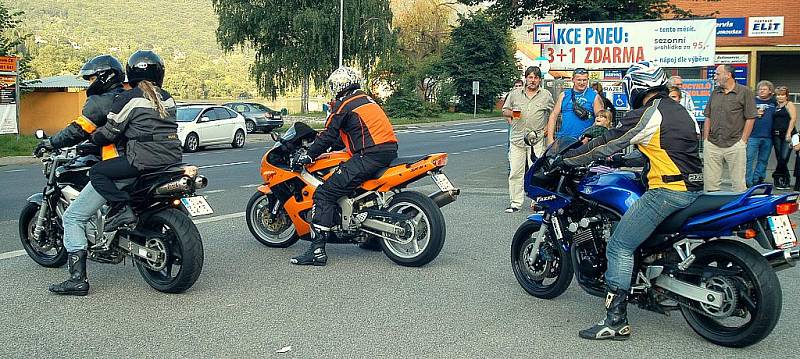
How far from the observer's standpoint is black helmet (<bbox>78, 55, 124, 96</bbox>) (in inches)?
264

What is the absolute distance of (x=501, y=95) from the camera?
69.8 m

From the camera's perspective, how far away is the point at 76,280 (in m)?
6.64

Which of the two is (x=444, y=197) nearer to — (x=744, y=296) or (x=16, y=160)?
(x=744, y=296)

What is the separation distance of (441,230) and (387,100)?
51.5m

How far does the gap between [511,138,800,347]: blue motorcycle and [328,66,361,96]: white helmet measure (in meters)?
2.21

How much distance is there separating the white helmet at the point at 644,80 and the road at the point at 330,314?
1517 millimetres

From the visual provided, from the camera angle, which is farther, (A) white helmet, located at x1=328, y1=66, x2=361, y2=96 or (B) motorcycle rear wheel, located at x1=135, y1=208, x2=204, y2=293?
(A) white helmet, located at x1=328, y1=66, x2=361, y2=96

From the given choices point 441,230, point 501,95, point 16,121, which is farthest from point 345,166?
point 501,95

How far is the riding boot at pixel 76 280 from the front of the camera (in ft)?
21.7

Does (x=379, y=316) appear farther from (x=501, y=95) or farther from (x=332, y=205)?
(x=501, y=95)

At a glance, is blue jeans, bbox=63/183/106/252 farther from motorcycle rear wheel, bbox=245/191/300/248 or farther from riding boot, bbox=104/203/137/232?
motorcycle rear wheel, bbox=245/191/300/248

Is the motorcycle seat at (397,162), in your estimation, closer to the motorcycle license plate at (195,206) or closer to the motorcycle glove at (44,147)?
the motorcycle license plate at (195,206)

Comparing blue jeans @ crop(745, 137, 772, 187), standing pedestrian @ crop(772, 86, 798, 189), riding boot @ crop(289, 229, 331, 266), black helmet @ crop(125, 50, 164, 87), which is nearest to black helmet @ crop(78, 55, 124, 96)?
black helmet @ crop(125, 50, 164, 87)

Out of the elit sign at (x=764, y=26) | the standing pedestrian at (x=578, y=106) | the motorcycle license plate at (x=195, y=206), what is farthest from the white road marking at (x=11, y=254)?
the elit sign at (x=764, y=26)
